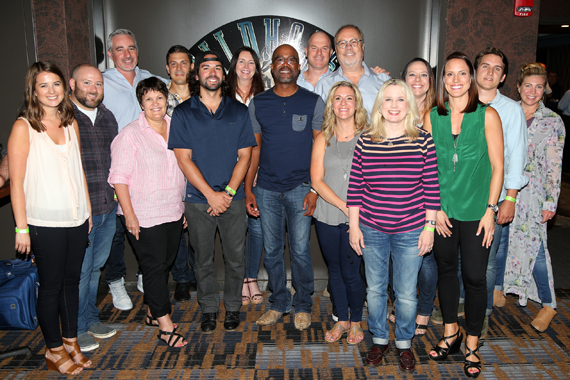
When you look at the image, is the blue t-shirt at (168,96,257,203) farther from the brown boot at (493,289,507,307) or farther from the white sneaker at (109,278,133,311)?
the brown boot at (493,289,507,307)

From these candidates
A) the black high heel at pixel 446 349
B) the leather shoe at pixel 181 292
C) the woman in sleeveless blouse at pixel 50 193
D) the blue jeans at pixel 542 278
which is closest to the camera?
the woman in sleeveless blouse at pixel 50 193

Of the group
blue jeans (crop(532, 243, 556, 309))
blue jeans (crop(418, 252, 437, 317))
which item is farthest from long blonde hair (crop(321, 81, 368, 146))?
blue jeans (crop(532, 243, 556, 309))

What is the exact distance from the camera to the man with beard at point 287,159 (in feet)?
9.50

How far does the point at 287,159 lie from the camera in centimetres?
291

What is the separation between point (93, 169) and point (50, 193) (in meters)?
0.41

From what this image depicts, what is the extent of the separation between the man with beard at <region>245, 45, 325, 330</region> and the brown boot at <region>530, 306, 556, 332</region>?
5.36 ft

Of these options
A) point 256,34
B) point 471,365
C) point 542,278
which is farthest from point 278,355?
point 256,34

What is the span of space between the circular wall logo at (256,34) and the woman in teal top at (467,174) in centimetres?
155

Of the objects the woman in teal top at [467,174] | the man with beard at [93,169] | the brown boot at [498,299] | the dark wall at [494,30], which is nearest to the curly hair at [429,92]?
the woman in teal top at [467,174]

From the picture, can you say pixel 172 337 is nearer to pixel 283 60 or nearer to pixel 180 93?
pixel 180 93

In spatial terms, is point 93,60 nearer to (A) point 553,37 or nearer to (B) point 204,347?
(B) point 204,347

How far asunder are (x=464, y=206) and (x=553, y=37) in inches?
547

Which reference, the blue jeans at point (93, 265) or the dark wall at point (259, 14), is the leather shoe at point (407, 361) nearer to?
the blue jeans at point (93, 265)

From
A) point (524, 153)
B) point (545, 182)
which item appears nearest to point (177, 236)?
point (524, 153)
